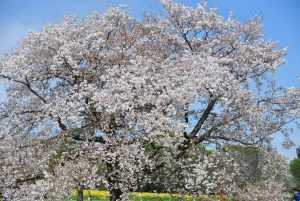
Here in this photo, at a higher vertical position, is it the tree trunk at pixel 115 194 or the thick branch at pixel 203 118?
the thick branch at pixel 203 118

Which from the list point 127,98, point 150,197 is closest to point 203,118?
point 127,98

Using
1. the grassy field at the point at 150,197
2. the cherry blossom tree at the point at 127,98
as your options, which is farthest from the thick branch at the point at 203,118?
the grassy field at the point at 150,197

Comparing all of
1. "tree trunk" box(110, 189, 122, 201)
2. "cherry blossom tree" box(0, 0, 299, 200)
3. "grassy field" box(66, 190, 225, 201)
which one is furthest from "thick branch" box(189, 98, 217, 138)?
"tree trunk" box(110, 189, 122, 201)

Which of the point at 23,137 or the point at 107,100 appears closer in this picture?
the point at 107,100

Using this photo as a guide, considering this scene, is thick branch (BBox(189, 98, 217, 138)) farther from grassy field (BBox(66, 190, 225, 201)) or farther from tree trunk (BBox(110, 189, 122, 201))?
tree trunk (BBox(110, 189, 122, 201))

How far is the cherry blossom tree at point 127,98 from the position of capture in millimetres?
14070

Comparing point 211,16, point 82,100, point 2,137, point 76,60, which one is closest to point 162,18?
point 211,16

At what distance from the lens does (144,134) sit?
1423 centimetres

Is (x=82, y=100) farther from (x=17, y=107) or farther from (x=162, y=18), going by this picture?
(x=162, y=18)

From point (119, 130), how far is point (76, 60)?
119 inches

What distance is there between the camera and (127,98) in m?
14.0

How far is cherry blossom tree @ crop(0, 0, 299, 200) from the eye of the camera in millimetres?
14070

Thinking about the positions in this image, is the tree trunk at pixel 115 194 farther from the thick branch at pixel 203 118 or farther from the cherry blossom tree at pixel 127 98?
the thick branch at pixel 203 118

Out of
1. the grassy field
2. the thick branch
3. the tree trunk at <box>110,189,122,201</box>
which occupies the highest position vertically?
the thick branch
